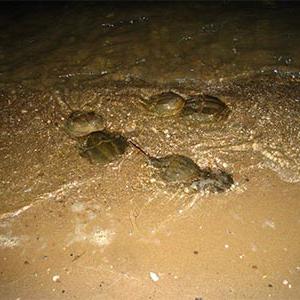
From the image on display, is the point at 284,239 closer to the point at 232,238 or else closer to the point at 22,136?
the point at 232,238

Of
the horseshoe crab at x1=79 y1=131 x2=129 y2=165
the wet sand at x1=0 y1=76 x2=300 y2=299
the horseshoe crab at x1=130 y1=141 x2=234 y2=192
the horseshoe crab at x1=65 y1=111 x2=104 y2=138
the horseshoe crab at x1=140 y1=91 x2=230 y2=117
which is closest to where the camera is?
the wet sand at x1=0 y1=76 x2=300 y2=299

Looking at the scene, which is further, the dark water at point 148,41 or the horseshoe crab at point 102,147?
the dark water at point 148,41

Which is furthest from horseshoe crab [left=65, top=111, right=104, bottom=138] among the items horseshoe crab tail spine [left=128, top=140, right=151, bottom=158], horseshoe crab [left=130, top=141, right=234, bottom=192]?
horseshoe crab [left=130, top=141, right=234, bottom=192]

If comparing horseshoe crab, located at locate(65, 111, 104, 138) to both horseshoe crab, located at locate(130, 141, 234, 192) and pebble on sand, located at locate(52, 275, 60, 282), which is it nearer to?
horseshoe crab, located at locate(130, 141, 234, 192)

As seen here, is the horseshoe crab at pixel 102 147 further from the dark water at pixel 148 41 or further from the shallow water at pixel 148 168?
the dark water at pixel 148 41

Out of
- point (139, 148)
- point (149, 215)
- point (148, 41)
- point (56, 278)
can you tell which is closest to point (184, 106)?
point (139, 148)

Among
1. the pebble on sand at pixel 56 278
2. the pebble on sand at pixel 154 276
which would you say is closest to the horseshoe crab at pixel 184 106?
the pebble on sand at pixel 154 276
